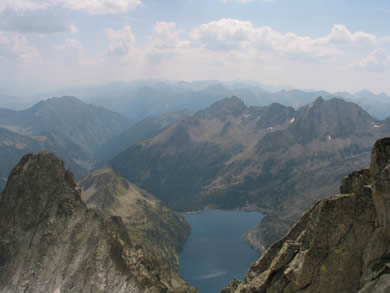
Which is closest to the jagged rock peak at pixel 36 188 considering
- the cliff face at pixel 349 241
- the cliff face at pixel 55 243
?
the cliff face at pixel 55 243

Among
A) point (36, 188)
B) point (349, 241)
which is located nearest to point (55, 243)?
point (36, 188)

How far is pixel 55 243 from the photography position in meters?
72.2

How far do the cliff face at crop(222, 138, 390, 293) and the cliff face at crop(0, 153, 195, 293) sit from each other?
39331 millimetres

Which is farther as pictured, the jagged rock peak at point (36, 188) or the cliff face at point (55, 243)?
the jagged rock peak at point (36, 188)

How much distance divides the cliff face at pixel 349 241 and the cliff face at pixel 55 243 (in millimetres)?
39331

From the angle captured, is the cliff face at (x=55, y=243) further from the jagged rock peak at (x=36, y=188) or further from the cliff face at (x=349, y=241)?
the cliff face at (x=349, y=241)

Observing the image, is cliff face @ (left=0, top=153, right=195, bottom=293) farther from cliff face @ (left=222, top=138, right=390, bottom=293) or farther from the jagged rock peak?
cliff face @ (left=222, top=138, right=390, bottom=293)

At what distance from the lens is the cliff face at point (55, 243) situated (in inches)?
2562

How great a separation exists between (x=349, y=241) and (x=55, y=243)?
61.9 m

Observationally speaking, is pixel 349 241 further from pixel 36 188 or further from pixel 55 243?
pixel 36 188

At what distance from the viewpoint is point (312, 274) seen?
106 ft

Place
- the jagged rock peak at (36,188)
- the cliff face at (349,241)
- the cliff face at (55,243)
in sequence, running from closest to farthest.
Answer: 1. the cliff face at (349,241)
2. the cliff face at (55,243)
3. the jagged rock peak at (36,188)

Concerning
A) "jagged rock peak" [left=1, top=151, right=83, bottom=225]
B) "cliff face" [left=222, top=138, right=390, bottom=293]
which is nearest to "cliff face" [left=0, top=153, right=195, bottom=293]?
"jagged rock peak" [left=1, top=151, right=83, bottom=225]

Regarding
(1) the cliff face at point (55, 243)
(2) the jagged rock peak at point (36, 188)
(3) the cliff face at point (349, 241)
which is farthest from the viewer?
(2) the jagged rock peak at point (36, 188)
